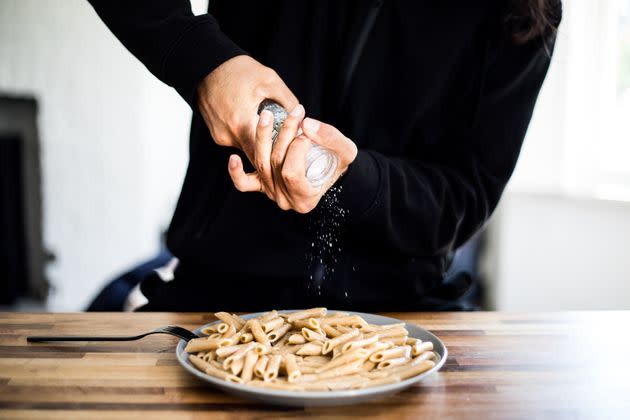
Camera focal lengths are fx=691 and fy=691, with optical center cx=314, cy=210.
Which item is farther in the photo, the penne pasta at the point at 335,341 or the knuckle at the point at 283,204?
the knuckle at the point at 283,204

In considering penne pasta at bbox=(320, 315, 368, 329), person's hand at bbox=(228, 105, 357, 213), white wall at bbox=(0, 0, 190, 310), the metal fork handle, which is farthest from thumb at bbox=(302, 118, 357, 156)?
white wall at bbox=(0, 0, 190, 310)

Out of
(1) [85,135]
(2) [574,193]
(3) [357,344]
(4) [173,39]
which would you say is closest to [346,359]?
(3) [357,344]

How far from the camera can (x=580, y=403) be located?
0.72 m

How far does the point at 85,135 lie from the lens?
3.55m

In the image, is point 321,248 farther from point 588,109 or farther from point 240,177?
point 588,109

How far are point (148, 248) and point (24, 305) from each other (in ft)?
3.09

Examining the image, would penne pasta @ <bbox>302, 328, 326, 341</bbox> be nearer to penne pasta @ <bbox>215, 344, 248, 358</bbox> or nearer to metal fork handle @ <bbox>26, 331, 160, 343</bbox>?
penne pasta @ <bbox>215, 344, 248, 358</bbox>

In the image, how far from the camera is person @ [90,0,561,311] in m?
1.17

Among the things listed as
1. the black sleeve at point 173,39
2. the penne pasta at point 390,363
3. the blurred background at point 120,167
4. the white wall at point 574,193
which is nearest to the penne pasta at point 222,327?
the penne pasta at point 390,363

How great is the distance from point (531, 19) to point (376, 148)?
1.14 ft

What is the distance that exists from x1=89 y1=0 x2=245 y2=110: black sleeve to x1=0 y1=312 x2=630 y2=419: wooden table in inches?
14.4

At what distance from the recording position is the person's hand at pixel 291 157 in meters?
0.83

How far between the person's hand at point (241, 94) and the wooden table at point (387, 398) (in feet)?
0.97

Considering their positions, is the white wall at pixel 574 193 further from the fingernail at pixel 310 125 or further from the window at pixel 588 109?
the fingernail at pixel 310 125
